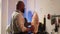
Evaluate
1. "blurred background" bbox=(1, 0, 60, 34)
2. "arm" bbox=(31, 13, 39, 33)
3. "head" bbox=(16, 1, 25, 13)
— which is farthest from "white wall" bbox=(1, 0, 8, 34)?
"arm" bbox=(31, 13, 39, 33)

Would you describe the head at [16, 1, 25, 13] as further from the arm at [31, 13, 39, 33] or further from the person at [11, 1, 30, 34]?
the arm at [31, 13, 39, 33]

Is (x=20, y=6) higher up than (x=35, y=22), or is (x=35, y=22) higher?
(x=20, y=6)

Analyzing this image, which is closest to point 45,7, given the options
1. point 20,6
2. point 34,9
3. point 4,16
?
point 34,9

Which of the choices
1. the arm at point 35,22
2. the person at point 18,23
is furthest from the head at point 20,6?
the arm at point 35,22

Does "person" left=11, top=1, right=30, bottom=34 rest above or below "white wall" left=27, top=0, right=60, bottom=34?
below

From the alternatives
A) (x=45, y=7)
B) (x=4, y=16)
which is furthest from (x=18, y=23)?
(x=45, y=7)

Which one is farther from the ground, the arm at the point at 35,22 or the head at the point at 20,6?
the head at the point at 20,6

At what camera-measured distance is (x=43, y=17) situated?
1.23m

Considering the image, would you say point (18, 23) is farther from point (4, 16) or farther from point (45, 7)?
point (45, 7)

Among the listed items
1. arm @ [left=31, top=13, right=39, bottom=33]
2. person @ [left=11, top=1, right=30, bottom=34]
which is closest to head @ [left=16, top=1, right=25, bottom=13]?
person @ [left=11, top=1, right=30, bottom=34]

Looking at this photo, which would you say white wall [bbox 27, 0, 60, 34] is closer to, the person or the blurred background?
the blurred background

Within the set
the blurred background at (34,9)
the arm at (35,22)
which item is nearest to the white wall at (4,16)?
the blurred background at (34,9)

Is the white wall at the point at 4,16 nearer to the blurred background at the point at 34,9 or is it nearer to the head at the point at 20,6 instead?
the blurred background at the point at 34,9

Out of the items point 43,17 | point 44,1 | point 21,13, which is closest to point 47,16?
point 43,17
